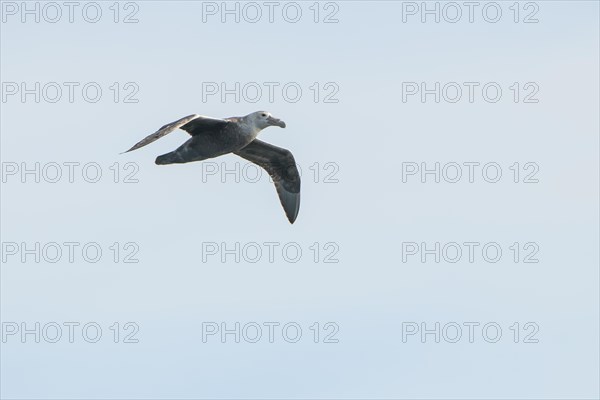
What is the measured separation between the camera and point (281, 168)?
151ft

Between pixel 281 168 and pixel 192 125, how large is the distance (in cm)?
507

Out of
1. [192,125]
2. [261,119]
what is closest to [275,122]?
[261,119]

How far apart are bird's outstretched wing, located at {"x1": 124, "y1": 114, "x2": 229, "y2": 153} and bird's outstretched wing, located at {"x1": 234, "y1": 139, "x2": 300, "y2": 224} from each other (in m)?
3.14

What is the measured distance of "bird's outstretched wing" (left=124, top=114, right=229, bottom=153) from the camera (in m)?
38.8

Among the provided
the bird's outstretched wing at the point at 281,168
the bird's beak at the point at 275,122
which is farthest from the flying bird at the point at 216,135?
the bird's outstretched wing at the point at 281,168

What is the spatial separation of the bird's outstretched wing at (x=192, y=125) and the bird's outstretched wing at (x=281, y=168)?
10.3ft

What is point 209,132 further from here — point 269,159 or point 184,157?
point 269,159

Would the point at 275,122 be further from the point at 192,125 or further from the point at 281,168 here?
the point at 281,168

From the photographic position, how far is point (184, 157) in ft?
136

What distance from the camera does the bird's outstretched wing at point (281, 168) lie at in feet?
148

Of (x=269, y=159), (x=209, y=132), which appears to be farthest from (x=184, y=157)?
(x=269, y=159)

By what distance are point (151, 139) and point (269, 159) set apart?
767 centimetres

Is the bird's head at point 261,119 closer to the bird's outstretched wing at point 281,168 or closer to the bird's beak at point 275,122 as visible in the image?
the bird's beak at point 275,122

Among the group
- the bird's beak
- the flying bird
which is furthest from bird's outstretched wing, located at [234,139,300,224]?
the bird's beak
